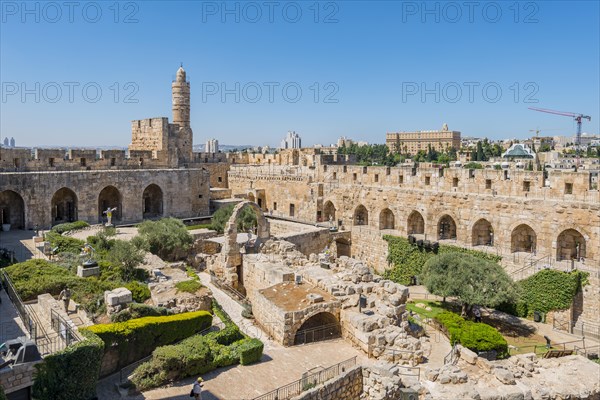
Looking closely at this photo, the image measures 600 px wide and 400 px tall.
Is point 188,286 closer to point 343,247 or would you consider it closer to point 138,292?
point 138,292

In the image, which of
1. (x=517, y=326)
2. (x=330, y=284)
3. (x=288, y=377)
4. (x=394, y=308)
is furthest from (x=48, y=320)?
(x=517, y=326)

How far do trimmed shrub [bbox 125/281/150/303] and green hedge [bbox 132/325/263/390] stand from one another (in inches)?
111

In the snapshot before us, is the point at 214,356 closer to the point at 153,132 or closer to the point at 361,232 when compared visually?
the point at 361,232

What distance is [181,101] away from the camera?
34.7m

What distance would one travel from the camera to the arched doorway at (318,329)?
12.5 meters


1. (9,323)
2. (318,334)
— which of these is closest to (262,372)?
(318,334)

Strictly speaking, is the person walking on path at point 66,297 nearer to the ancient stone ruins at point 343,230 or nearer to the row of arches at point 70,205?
the ancient stone ruins at point 343,230

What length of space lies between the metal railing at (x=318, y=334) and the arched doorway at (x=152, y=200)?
58.4ft

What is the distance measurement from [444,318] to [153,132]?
24.0 m

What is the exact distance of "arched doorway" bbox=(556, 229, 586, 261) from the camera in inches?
731

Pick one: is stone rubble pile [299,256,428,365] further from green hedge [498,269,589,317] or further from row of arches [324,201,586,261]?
row of arches [324,201,586,261]

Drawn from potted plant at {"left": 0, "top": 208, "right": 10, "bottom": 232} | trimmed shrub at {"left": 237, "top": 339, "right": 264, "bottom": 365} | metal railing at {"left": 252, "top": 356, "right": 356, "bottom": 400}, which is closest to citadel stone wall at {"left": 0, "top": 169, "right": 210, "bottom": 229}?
potted plant at {"left": 0, "top": 208, "right": 10, "bottom": 232}

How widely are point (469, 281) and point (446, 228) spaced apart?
6.90 meters

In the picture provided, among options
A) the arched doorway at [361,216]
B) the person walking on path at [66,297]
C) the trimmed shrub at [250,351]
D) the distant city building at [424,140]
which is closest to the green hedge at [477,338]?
the trimmed shrub at [250,351]
